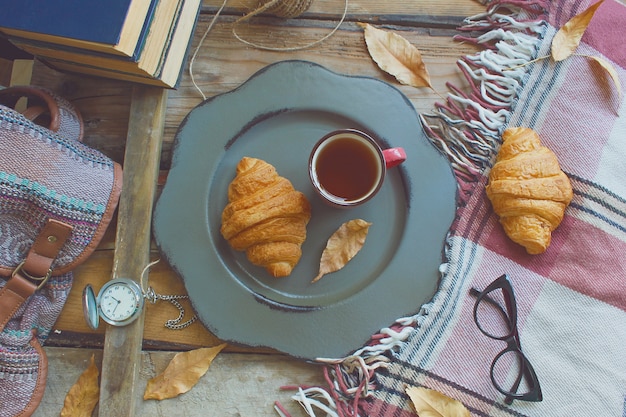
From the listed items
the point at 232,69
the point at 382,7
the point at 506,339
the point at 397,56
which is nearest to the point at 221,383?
the point at 506,339

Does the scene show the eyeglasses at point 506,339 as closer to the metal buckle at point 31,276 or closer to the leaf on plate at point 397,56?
the leaf on plate at point 397,56

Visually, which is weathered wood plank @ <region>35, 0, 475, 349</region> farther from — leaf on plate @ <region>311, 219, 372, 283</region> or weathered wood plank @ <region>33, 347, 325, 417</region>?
weathered wood plank @ <region>33, 347, 325, 417</region>

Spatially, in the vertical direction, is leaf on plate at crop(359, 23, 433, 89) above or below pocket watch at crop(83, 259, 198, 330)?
above

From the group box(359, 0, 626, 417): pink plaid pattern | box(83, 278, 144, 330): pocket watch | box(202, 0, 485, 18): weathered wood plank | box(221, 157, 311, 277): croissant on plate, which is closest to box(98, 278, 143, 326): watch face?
box(83, 278, 144, 330): pocket watch

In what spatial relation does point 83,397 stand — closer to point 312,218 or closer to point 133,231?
point 133,231

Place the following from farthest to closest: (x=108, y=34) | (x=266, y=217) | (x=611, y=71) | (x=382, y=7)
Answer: (x=382, y=7) < (x=611, y=71) < (x=266, y=217) < (x=108, y=34)

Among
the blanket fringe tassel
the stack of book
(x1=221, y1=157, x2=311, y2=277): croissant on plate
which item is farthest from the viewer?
the blanket fringe tassel
